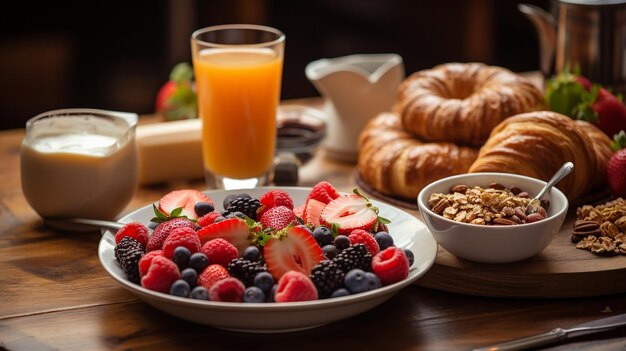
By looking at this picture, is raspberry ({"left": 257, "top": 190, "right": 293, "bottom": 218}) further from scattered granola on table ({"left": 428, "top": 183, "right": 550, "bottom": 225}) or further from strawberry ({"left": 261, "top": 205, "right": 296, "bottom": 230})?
scattered granola on table ({"left": 428, "top": 183, "right": 550, "bottom": 225})

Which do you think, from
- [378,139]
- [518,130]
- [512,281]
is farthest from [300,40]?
[512,281]

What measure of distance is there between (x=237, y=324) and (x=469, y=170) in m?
0.66

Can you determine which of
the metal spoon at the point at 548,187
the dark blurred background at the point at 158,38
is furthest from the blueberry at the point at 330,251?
the dark blurred background at the point at 158,38

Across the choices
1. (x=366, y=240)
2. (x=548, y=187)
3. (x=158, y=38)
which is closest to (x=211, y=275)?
(x=366, y=240)

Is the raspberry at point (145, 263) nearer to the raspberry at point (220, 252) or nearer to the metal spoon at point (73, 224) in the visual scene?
the raspberry at point (220, 252)

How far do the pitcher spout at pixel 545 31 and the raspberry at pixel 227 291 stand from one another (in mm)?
1263

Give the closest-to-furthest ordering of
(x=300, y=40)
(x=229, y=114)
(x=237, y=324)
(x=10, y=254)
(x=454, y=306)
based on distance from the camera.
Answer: (x=237, y=324)
(x=454, y=306)
(x=10, y=254)
(x=229, y=114)
(x=300, y=40)

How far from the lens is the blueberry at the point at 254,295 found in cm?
127

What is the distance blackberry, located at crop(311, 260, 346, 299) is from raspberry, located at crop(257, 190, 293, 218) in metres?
0.26

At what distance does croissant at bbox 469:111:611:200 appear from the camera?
5.60 feet

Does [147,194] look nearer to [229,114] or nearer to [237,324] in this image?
[229,114]

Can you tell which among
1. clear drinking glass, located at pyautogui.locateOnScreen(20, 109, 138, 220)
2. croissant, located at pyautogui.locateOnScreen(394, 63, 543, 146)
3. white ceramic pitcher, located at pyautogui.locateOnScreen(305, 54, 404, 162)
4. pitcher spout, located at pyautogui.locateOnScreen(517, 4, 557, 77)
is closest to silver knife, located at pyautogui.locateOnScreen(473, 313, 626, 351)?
croissant, located at pyautogui.locateOnScreen(394, 63, 543, 146)

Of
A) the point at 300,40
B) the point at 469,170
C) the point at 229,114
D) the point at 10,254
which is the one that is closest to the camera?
the point at 10,254

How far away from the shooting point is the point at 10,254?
166 centimetres
